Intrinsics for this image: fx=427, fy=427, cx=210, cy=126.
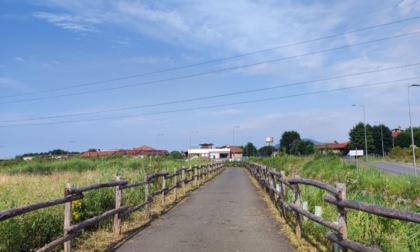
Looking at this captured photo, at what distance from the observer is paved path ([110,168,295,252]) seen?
347 inches

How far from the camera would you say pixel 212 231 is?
413 inches

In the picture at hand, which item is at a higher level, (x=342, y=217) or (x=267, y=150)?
(x=267, y=150)

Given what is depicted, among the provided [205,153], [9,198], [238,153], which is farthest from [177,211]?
[238,153]

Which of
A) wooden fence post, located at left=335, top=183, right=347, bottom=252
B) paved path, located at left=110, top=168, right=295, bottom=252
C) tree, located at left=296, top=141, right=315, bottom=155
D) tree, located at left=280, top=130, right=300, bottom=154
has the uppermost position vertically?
tree, located at left=280, top=130, right=300, bottom=154

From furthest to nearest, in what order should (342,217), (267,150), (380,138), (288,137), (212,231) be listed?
(288,137), (267,150), (380,138), (212,231), (342,217)

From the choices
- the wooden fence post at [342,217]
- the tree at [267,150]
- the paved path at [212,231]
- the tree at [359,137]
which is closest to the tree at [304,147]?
the tree at [359,137]

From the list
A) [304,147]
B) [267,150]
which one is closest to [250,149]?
[267,150]

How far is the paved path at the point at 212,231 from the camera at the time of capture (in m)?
8.81

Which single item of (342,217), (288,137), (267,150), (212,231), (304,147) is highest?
(288,137)

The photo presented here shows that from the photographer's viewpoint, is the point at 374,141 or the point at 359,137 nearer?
the point at 359,137

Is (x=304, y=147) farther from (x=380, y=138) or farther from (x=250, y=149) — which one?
(x=250, y=149)

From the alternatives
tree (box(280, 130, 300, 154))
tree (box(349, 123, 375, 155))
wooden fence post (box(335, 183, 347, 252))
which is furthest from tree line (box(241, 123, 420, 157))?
wooden fence post (box(335, 183, 347, 252))

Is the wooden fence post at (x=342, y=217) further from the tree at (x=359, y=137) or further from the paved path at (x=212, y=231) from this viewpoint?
the tree at (x=359, y=137)

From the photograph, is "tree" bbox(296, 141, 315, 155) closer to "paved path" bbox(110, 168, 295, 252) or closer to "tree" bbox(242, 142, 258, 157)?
"tree" bbox(242, 142, 258, 157)
